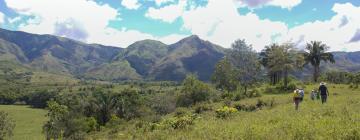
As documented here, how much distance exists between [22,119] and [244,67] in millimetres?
110730

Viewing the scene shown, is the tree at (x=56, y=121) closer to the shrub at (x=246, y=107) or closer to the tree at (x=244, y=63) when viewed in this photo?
the tree at (x=244, y=63)

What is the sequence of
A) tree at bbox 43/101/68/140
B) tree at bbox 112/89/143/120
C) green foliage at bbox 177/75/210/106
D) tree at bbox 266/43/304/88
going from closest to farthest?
tree at bbox 266/43/304/88 → green foliage at bbox 177/75/210/106 → tree at bbox 43/101/68/140 → tree at bbox 112/89/143/120

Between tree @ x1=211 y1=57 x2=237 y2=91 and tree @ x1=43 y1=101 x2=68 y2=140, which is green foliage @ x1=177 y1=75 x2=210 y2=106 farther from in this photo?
tree @ x1=43 y1=101 x2=68 y2=140

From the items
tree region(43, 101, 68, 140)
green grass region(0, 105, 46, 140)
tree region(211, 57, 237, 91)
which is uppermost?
tree region(211, 57, 237, 91)

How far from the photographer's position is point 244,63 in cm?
8219

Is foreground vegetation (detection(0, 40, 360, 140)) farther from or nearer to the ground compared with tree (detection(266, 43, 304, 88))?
nearer to the ground

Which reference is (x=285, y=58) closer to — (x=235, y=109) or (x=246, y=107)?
(x=246, y=107)

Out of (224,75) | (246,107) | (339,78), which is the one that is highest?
(339,78)

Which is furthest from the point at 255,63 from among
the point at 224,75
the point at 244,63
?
the point at 224,75

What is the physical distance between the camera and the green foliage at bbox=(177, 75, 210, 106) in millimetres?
76688

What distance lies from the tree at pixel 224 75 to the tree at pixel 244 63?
56.6 inches

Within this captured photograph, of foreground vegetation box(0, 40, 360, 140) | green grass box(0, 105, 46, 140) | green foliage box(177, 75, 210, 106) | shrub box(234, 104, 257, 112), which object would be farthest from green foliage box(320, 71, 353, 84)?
green grass box(0, 105, 46, 140)

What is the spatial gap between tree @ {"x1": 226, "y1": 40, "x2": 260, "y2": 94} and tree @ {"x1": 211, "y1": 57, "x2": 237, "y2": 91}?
1.44 meters

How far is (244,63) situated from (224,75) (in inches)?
329
